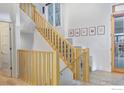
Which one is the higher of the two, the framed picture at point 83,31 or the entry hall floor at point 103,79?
the framed picture at point 83,31

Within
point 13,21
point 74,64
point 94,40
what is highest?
point 13,21

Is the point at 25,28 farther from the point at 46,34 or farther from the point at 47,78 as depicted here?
the point at 47,78

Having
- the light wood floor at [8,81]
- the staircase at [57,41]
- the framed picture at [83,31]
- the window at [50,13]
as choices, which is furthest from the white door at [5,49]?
the framed picture at [83,31]

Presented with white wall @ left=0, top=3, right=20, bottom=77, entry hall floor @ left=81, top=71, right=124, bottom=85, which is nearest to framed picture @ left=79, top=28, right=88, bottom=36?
entry hall floor @ left=81, top=71, right=124, bottom=85

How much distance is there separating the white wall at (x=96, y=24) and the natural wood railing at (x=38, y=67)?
31 cm

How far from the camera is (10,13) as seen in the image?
5.28 ft

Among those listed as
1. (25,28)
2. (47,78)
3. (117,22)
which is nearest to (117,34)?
(117,22)

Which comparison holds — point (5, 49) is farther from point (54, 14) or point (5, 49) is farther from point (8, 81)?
point (54, 14)

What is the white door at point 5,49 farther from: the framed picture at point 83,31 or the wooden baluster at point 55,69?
the framed picture at point 83,31

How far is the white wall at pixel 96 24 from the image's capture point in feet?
4.88

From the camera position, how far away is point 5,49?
1.57 metres

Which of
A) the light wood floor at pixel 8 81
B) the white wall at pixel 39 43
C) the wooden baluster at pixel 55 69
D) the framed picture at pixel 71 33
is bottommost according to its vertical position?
the light wood floor at pixel 8 81

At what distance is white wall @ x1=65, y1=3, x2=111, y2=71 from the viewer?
1.49 metres

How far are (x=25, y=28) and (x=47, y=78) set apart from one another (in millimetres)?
548
